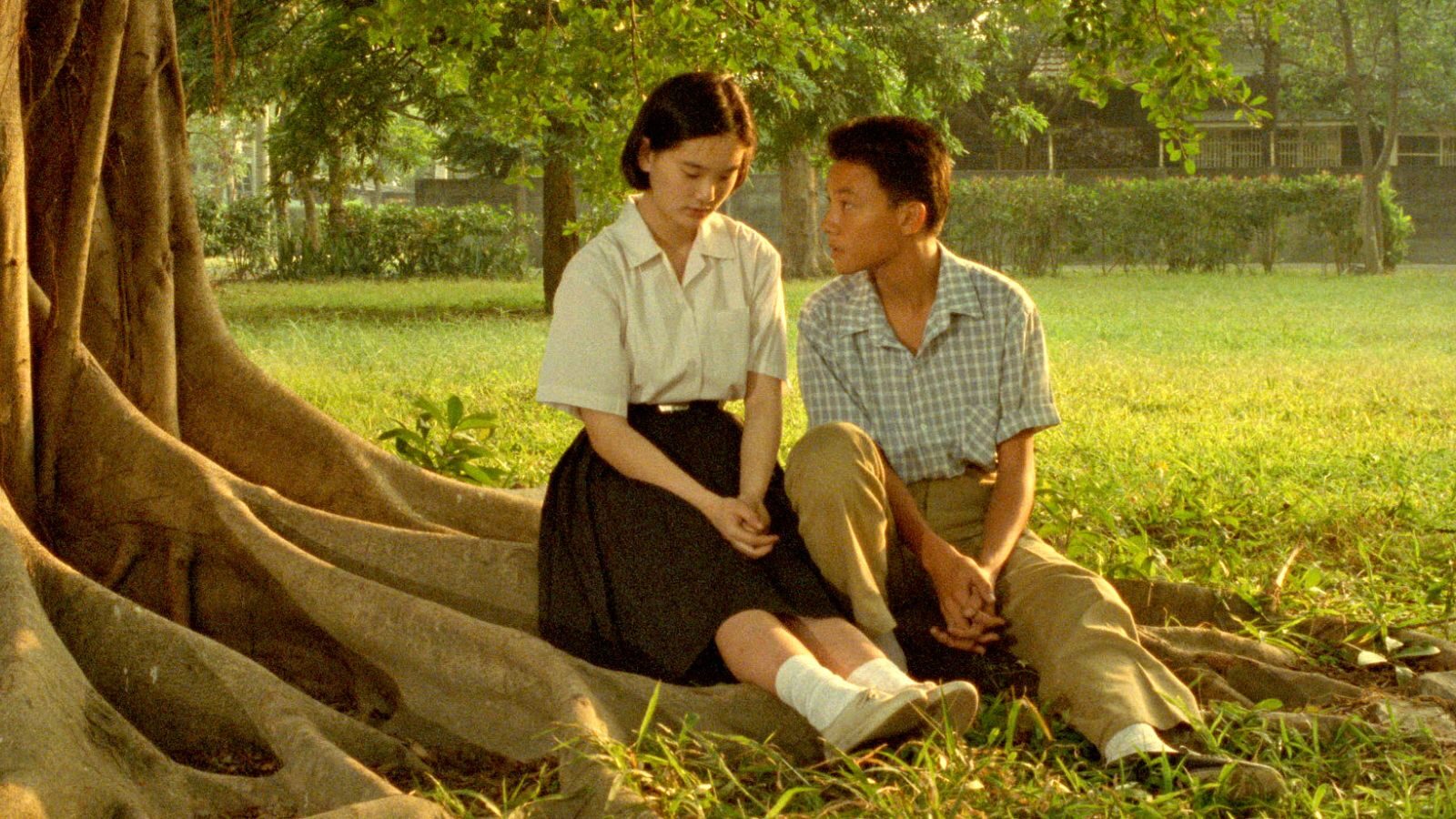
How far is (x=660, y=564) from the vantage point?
153 inches

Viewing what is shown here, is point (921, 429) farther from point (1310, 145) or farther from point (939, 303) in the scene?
point (1310, 145)

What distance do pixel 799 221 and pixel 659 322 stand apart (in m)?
24.0

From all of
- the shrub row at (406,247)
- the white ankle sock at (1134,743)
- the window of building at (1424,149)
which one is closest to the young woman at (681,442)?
the white ankle sock at (1134,743)

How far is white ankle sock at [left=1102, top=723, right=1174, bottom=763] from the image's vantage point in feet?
11.6

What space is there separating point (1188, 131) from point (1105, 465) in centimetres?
206

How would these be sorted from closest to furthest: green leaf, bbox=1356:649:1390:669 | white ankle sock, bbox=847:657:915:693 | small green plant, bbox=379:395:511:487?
white ankle sock, bbox=847:657:915:693, green leaf, bbox=1356:649:1390:669, small green plant, bbox=379:395:511:487

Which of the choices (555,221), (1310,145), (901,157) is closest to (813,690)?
(901,157)

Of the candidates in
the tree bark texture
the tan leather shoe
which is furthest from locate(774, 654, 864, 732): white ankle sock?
the tree bark texture

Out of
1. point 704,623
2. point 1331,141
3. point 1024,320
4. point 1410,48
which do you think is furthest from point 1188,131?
point 1331,141

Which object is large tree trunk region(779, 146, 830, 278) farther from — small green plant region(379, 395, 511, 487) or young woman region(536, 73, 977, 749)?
young woman region(536, 73, 977, 749)

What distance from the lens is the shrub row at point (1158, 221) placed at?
86.4 feet

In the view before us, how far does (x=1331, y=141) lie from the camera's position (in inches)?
1481

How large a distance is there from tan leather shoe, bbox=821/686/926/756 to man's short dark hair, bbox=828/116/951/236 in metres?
1.36

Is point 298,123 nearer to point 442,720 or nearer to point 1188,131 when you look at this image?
point 1188,131
